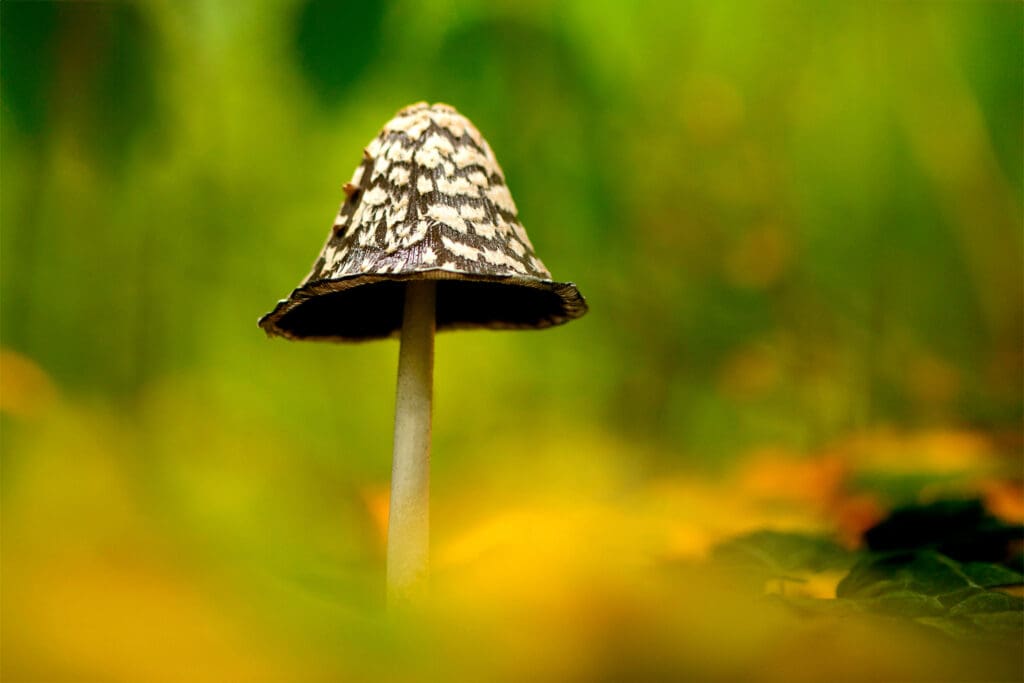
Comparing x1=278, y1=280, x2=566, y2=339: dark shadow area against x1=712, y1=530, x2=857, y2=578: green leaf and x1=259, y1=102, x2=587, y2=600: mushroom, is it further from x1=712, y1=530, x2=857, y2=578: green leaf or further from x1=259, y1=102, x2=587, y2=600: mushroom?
x1=712, y1=530, x2=857, y2=578: green leaf

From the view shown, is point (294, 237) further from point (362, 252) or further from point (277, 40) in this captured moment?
point (362, 252)

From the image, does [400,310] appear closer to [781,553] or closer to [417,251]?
[417,251]

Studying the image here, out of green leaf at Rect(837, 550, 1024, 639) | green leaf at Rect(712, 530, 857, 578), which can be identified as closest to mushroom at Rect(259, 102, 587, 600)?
green leaf at Rect(712, 530, 857, 578)

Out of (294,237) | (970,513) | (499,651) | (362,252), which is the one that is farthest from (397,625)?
(970,513)

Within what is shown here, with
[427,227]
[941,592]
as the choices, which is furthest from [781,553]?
[427,227]

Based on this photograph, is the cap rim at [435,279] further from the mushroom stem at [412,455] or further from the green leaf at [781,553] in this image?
the green leaf at [781,553]

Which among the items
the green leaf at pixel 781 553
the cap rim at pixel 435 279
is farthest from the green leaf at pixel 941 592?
the cap rim at pixel 435 279

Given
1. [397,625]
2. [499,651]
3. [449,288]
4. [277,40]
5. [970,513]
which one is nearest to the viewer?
[499,651]
